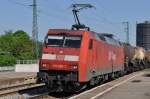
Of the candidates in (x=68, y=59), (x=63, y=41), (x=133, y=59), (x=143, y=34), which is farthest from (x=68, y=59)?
(x=143, y=34)

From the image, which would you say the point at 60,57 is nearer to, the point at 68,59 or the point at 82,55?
the point at 68,59

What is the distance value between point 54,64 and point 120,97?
3.55 m

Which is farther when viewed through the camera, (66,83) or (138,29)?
(138,29)

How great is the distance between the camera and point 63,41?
74.5ft

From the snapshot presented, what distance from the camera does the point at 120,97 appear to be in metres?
20.4

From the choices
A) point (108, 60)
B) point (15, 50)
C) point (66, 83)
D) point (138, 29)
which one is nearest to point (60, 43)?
point (66, 83)

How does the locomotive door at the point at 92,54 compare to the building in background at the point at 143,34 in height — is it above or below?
below

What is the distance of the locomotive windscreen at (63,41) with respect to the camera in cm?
2255

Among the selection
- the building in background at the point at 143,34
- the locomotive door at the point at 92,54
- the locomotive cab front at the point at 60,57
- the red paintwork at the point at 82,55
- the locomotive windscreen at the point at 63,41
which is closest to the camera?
the locomotive cab front at the point at 60,57

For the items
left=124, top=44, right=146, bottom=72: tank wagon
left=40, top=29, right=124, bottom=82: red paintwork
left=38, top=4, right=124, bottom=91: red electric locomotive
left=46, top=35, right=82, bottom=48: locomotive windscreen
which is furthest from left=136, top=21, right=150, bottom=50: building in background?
left=46, top=35, right=82, bottom=48: locomotive windscreen

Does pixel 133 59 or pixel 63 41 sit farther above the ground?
pixel 63 41

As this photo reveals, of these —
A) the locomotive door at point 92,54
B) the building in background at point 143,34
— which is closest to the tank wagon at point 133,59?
the locomotive door at point 92,54

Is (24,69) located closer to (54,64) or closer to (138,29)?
(54,64)

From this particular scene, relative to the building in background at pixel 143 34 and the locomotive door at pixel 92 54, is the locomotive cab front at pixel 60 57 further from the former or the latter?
the building in background at pixel 143 34
